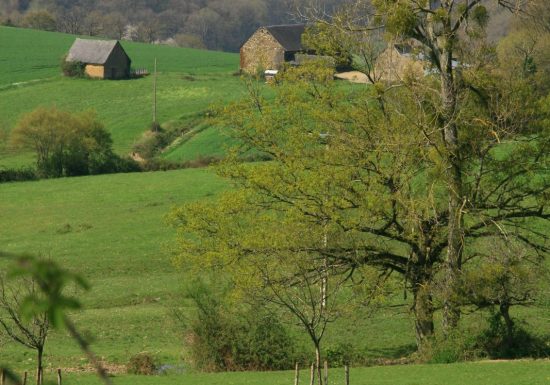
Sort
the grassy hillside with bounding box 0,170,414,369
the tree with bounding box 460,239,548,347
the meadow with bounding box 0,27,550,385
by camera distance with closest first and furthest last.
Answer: the meadow with bounding box 0,27,550,385, the tree with bounding box 460,239,548,347, the grassy hillside with bounding box 0,170,414,369

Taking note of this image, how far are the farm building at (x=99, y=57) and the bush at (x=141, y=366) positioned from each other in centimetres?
7510

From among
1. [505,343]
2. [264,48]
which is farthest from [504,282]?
[264,48]

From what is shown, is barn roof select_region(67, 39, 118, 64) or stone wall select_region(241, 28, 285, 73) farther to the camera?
barn roof select_region(67, 39, 118, 64)

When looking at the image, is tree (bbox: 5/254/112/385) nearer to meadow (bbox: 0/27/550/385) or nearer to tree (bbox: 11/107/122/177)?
meadow (bbox: 0/27/550/385)

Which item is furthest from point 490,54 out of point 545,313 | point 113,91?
point 113,91

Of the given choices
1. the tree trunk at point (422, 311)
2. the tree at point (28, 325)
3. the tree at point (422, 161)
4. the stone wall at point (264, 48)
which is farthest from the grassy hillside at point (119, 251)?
the stone wall at point (264, 48)

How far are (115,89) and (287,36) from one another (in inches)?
692

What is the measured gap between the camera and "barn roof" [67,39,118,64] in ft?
332

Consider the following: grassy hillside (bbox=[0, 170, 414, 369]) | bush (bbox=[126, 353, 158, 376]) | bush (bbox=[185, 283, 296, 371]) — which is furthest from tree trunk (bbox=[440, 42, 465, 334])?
bush (bbox=[126, 353, 158, 376])

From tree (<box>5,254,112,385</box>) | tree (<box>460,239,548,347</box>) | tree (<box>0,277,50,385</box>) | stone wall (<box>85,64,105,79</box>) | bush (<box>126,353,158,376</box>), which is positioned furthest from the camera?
stone wall (<box>85,64,105,79</box>)

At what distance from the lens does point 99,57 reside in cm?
10188

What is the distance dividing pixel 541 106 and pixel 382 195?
5177 mm

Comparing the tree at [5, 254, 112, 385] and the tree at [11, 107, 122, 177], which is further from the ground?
the tree at [5, 254, 112, 385]

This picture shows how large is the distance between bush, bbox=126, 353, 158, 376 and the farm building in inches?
2957
